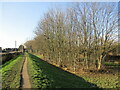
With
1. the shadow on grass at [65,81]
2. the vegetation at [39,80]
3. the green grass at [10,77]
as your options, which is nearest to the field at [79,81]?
the shadow on grass at [65,81]

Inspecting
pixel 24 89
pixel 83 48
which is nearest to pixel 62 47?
pixel 83 48

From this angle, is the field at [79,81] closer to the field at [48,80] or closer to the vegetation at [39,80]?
the field at [48,80]

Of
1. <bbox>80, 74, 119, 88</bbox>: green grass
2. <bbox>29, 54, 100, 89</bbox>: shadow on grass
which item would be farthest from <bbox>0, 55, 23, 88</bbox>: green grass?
<bbox>80, 74, 119, 88</bbox>: green grass

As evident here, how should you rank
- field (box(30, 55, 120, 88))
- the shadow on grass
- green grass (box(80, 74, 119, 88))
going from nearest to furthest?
the shadow on grass → field (box(30, 55, 120, 88)) → green grass (box(80, 74, 119, 88))

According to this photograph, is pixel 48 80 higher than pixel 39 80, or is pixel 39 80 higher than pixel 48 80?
pixel 39 80

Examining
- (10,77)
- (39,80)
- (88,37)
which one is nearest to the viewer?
(39,80)

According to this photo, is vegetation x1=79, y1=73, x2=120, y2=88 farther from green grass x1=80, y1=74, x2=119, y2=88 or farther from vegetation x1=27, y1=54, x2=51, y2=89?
vegetation x1=27, y1=54, x2=51, y2=89

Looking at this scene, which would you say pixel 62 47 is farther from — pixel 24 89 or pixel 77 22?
pixel 24 89

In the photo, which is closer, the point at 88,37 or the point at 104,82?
the point at 104,82

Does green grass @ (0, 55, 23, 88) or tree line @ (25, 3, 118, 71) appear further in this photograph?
tree line @ (25, 3, 118, 71)

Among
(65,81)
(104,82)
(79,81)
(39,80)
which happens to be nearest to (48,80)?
(39,80)

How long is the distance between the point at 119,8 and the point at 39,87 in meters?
15.4

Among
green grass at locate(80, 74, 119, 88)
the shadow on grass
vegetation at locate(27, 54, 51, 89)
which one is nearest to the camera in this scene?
vegetation at locate(27, 54, 51, 89)

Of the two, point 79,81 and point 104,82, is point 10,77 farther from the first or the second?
point 104,82
